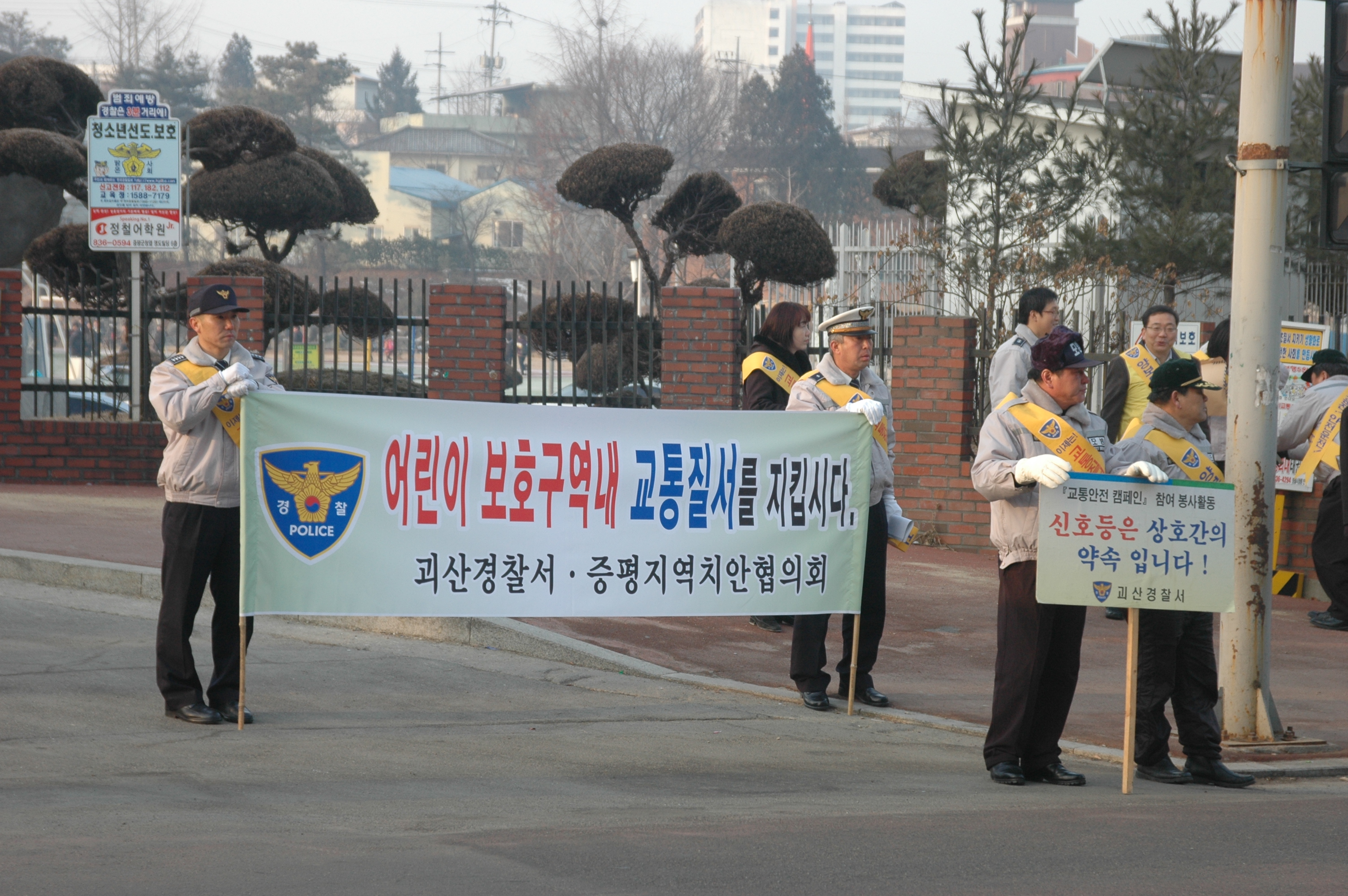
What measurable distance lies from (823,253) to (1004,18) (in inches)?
167

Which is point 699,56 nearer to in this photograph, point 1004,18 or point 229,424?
→ point 1004,18

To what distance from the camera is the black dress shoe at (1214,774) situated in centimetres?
621

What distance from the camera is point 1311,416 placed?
414 inches

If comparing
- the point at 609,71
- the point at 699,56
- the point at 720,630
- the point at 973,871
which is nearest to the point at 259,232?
the point at 720,630

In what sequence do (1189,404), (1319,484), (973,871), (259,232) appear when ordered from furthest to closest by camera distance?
1. (259,232)
2. (1319,484)
3. (1189,404)
4. (973,871)

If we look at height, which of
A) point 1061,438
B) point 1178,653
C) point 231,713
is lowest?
point 231,713

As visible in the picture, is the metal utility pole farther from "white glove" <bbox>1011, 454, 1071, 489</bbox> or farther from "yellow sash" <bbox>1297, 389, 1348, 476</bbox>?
"yellow sash" <bbox>1297, 389, 1348, 476</bbox>

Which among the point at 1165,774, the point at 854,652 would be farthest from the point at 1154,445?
the point at 854,652

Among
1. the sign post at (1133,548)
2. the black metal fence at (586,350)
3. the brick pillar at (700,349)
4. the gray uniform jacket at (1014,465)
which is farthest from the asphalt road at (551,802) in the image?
the black metal fence at (586,350)

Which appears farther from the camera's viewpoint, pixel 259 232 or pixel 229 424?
pixel 259 232

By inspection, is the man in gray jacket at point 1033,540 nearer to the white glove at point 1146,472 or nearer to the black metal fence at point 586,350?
the white glove at point 1146,472

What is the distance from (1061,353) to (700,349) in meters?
8.15

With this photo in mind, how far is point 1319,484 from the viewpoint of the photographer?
11172mm

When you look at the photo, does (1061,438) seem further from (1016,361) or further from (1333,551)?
(1333,551)
